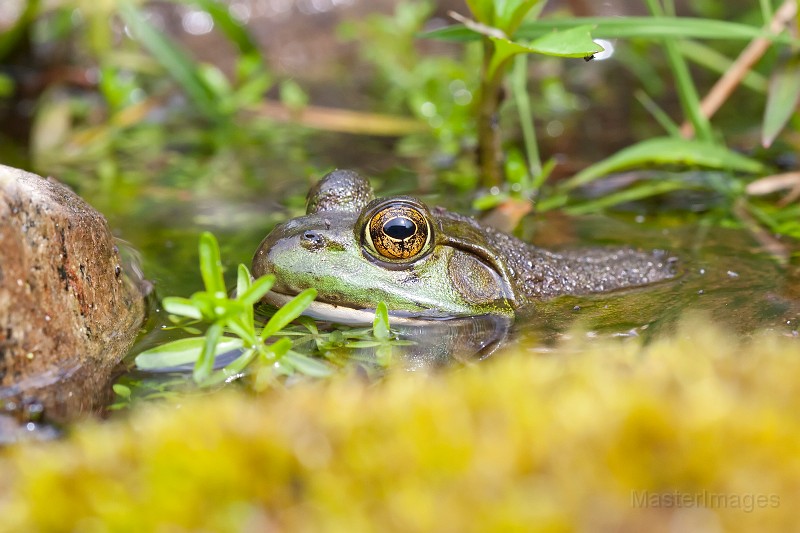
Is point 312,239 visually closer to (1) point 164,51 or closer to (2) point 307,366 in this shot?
(2) point 307,366

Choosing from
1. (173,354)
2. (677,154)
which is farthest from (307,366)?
(677,154)

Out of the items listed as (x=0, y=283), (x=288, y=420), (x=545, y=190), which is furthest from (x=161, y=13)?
(x=288, y=420)

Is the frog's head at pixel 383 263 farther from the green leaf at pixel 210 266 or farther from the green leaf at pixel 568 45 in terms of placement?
the green leaf at pixel 568 45

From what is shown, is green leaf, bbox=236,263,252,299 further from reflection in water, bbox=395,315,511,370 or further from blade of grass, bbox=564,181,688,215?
blade of grass, bbox=564,181,688,215

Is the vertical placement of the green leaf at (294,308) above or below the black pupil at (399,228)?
below

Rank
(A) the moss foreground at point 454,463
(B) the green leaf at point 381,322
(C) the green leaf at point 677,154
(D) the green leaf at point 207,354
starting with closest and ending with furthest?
1. (A) the moss foreground at point 454,463
2. (D) the green leaf at point 207,354
3. (B) the green leaf at point 381,322
4. (C) the green leaf at point 677,154

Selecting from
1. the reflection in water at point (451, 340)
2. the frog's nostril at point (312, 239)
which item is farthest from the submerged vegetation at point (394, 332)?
the frog's nostril at point (312, 239)
